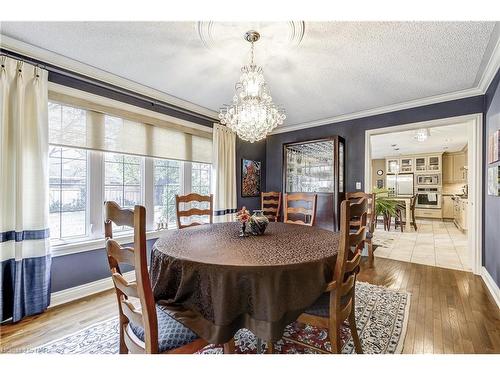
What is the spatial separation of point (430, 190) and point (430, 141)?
94.5 inches

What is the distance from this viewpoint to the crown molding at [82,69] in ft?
6.46

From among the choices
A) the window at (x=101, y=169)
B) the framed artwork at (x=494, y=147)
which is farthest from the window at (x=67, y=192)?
the framed artwork at (x=494, y=147)

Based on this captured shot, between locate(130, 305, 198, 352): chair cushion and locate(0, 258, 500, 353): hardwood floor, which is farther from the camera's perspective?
locate(0, 258, 500, 353): hardwood floor

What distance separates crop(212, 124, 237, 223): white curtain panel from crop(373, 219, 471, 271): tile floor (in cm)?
257

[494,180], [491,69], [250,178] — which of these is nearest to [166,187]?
[250,178]

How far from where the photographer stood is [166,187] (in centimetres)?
327

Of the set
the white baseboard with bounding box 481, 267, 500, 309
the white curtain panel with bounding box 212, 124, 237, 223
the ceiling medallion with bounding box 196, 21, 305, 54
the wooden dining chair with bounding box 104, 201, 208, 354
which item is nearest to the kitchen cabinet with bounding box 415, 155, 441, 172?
the white baseboard with bounding box 481, 267, 500, 309

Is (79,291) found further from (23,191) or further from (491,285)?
(491,285)

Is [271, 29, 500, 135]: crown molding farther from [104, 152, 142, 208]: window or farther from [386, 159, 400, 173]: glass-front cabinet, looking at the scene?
[386, 159, 400, 173]: glass-front cabinet

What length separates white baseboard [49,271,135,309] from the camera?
87.3 inches

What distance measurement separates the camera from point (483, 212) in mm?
2883
